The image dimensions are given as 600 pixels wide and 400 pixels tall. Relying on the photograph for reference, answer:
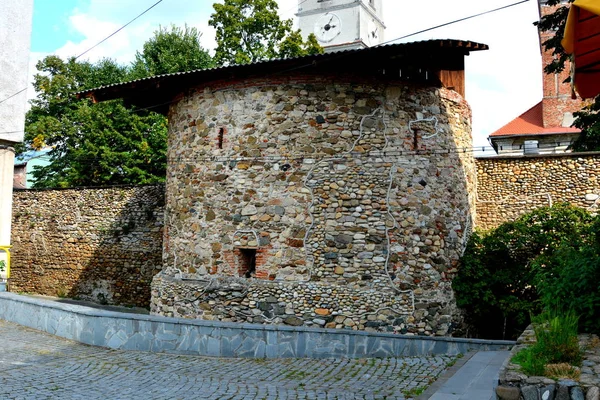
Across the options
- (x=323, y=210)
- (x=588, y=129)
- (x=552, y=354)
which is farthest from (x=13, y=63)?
(x=552, y=354)

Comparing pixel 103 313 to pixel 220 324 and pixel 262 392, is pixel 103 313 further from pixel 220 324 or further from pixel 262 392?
pixel 262 392

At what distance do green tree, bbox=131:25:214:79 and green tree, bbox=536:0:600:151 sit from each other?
15036 millimetres

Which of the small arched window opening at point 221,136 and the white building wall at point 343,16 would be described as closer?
the small arched window opening at point 221,136

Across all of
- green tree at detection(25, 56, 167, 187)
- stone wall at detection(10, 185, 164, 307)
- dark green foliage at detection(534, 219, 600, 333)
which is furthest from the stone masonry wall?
green tree at detection(25, 56, 167, 187)

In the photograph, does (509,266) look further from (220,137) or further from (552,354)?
(552,354)

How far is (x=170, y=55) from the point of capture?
22.2 m

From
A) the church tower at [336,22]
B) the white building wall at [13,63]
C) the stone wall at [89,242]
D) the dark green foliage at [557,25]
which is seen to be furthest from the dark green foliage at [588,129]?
the church tower at [336,22]

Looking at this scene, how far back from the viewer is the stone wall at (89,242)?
1383cm

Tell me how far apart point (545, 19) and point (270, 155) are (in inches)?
198

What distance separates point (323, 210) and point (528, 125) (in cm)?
2363

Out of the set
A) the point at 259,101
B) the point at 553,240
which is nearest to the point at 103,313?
the point at 259,101

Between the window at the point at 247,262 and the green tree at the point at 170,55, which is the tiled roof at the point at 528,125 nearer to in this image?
the green tree at the point at 170,55

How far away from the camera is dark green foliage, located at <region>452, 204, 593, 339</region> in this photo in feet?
31.1

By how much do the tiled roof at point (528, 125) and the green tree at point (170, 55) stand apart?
15.6 m
